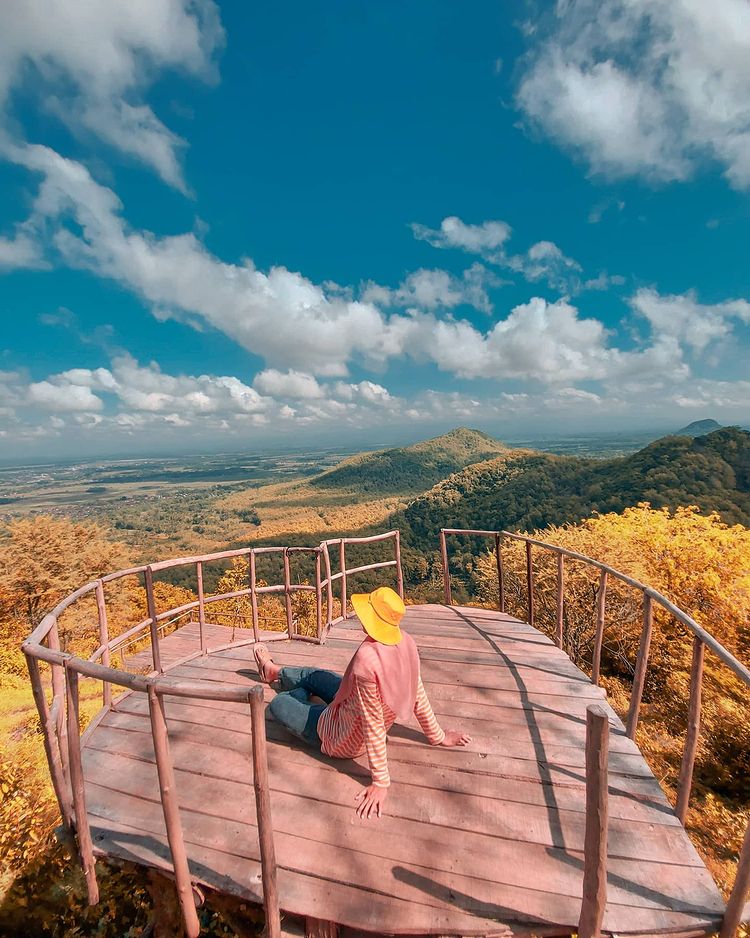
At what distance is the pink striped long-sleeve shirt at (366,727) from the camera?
2.82 metres

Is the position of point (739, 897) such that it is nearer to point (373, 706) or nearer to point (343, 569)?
point (373, 706)

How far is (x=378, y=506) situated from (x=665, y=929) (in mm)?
146592

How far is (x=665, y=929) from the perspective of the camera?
206cm

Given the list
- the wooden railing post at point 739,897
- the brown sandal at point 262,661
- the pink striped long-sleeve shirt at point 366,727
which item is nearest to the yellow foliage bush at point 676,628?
the wooden railing post at point 739,897

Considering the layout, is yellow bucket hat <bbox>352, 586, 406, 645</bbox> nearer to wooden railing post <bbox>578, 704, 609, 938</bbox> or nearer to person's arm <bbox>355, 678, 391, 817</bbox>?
person's arm <bbox>355, 678, 391, 817</bbox>

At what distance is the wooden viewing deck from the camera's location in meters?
2.10

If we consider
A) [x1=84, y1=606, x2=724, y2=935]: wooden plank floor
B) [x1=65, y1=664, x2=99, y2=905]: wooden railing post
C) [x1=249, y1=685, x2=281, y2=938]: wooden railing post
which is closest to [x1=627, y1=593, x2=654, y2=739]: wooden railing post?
[x1=84, y1=606, x2=724, y2=935]: wooden plank floor

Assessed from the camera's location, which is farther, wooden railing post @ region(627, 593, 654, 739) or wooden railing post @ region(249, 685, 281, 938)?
wooden railing post @ region(627, 593, 654, 739)

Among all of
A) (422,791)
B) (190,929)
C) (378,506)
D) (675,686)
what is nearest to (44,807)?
(190,929)

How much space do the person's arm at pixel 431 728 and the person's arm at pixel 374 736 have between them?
489mm

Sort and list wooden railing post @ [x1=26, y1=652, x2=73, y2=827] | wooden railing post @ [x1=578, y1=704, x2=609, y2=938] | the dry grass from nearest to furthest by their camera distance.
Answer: wooden railing post @ [x1=578, y1=704, x2=609, y2=938] → wooden railing post @ [x1=26, y1=652, x2=73, y2=827] → the dry grass

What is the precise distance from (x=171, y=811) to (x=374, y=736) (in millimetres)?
1226

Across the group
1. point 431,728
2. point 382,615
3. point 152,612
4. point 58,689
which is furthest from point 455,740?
point 152,612

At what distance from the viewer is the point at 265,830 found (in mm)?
2010
